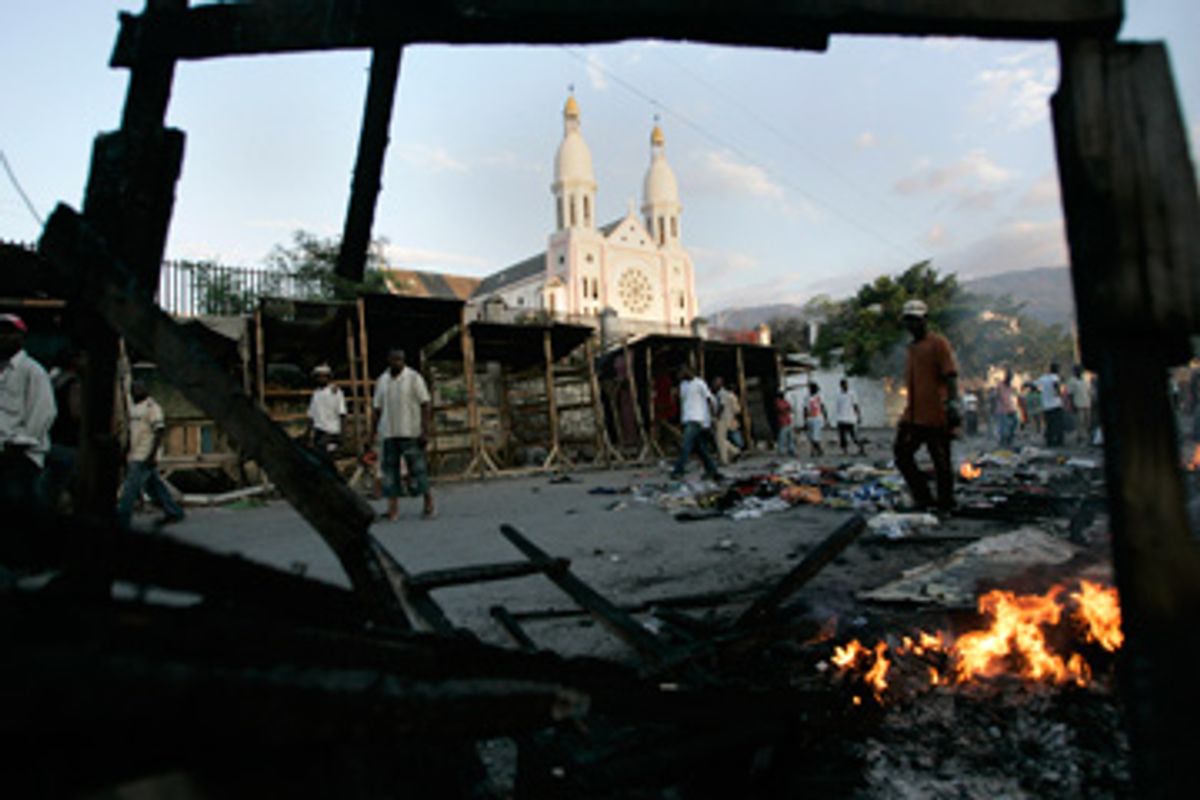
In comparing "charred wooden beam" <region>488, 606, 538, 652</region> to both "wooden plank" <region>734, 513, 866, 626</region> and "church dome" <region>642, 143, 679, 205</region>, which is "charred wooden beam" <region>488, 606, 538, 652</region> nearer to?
"wooden plank" <region>734, 513, 866, 626</region>

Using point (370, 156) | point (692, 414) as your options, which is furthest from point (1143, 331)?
point (692, 414)

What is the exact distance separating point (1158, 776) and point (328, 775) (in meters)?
1.42

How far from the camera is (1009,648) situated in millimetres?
2551

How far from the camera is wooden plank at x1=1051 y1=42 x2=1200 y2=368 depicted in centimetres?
118

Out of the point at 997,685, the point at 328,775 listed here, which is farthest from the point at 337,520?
the point at 997,685

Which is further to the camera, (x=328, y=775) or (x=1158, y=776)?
(x=1158, y=776)

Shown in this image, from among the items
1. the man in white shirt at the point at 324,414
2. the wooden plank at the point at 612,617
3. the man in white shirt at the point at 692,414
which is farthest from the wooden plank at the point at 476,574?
the man in white shirt at the point at 692,414

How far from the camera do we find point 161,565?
1.11 m

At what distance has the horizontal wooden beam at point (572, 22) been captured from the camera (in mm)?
1317

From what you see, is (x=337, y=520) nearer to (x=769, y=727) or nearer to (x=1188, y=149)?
(x=769, y=727)

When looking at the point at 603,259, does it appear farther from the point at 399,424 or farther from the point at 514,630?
the point at 514,630

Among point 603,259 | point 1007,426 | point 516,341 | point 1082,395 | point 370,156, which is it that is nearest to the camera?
point 370,156

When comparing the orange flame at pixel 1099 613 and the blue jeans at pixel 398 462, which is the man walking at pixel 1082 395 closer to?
the orange flame at pixel 1099 613

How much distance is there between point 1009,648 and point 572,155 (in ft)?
231
